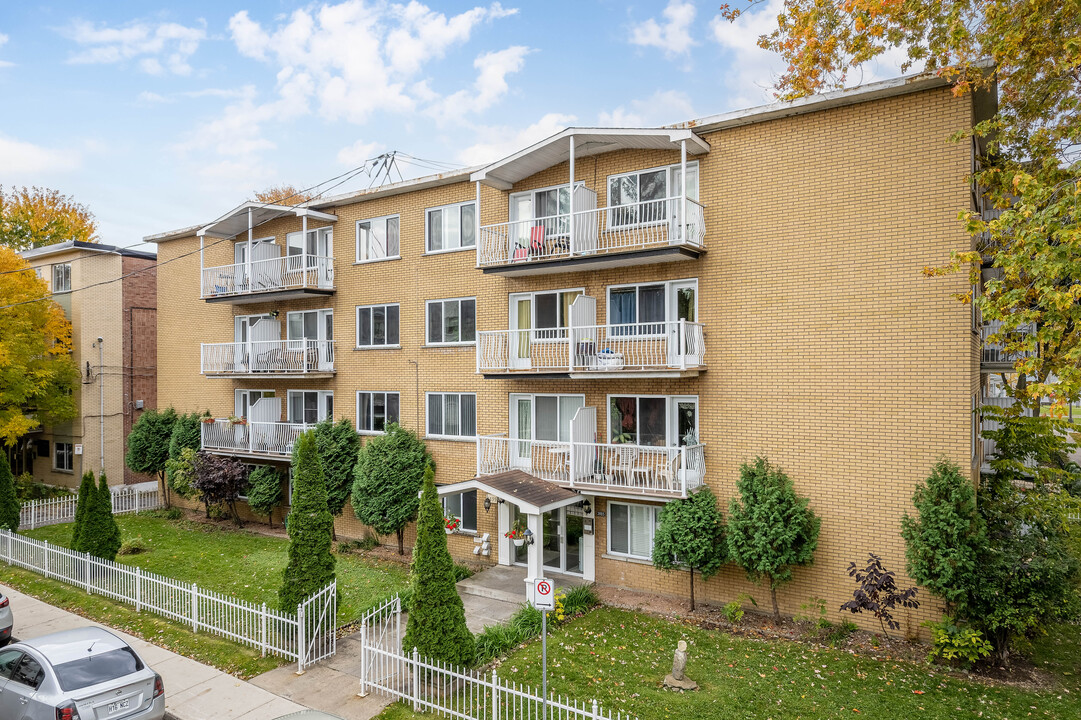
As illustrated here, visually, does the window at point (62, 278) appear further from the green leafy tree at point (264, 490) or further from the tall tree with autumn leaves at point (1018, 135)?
the tall tree with autumn leaves at point (1018, 135)

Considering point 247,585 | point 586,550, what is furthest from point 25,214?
point 586,550

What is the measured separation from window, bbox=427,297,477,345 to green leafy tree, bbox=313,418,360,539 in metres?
4.30

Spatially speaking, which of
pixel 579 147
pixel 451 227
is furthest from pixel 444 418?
pixel 579 147

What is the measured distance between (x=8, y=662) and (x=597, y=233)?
13951 mm

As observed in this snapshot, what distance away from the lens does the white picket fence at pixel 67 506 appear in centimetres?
2300

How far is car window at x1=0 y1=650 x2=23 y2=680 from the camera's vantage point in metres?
9.55

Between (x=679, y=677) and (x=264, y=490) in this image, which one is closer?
(x=679, y=677)

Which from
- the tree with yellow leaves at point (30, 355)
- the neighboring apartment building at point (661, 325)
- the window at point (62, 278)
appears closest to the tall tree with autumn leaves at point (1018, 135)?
the neighboring apartment building at point (661, 325)

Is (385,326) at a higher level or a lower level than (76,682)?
higher

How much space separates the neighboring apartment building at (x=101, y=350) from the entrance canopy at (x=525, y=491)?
2051cm

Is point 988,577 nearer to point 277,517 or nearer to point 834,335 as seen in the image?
point 834,335

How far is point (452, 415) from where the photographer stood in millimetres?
19266

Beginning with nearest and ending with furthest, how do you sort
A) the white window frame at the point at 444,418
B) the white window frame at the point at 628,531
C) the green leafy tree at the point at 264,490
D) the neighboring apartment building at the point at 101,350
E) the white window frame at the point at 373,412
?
the white window frame at the point at 628,531
the white window frame at the point at 444,418
the white window frame at the point at 373,412
the green leafy tree at the point at 264,490
the neighboring apartment building at the point at 101,350

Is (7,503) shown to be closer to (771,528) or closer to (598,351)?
(598,351)
